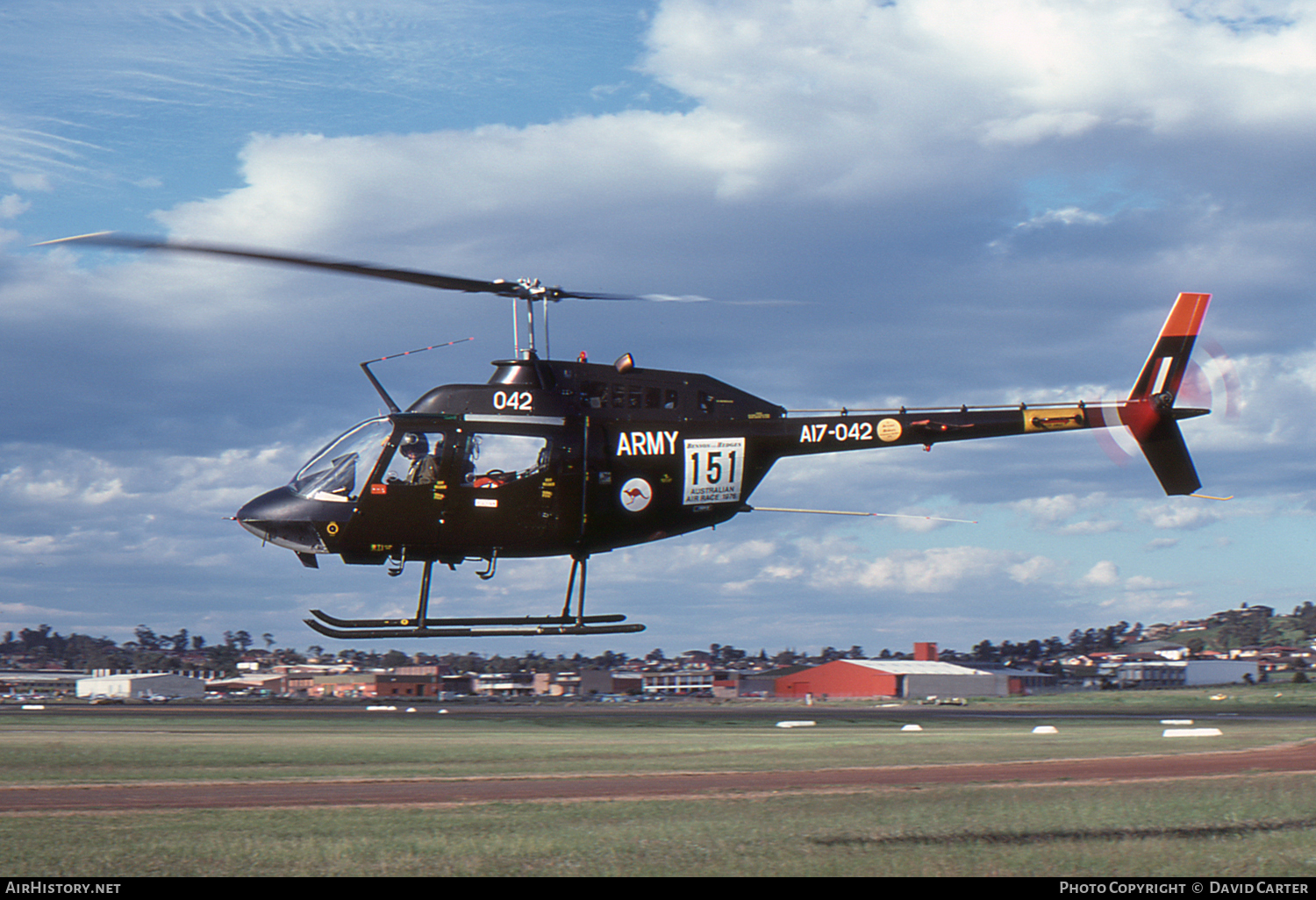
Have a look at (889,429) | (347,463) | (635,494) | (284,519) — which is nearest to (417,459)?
(347,463)

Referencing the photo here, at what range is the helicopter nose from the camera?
20156 mm

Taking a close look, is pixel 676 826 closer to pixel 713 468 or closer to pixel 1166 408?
pixel 713 468

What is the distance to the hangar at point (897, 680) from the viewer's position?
544 ft

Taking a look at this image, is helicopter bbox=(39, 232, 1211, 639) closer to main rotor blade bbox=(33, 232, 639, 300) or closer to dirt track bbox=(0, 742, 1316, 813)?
main rotor blade bbox=(33, 232, 639, 300)

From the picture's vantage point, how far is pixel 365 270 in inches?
722

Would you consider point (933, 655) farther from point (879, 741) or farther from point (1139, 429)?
point (1139, 429)

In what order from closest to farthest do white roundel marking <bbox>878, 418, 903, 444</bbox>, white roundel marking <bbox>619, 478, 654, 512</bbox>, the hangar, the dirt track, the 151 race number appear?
white roundel marking <bbox>619, 478, 654, 512</bbox>, the 151 race number, white roundel marking <bbox>878, 418, 903, 444</bbox>, the dirt track, the hangar

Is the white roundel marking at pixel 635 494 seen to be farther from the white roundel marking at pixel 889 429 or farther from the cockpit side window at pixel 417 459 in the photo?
the white roundel marking at pixel 889 429

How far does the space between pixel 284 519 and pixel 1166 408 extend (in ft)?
59.3

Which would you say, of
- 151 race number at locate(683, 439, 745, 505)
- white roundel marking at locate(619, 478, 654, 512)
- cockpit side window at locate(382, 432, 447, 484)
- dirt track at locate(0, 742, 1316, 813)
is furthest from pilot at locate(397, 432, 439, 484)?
dirt track at locate(0, 742, 1316, 813)

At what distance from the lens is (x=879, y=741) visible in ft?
221

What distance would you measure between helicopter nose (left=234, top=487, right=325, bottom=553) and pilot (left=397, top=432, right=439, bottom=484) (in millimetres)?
1863
